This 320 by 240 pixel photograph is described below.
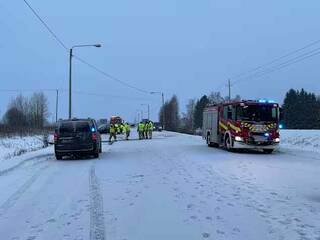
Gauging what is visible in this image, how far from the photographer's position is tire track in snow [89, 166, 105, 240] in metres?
9.32

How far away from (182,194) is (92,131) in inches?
574

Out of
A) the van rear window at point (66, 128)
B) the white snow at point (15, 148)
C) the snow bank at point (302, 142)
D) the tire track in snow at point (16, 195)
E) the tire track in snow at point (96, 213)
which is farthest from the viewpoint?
the snow bank at point (302, 142)

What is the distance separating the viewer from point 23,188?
15.6m

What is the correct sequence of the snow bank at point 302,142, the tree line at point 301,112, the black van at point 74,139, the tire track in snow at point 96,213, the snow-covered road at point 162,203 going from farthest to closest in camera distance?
the tree line at point 301,112 → the snow bank at point 302,142 → the black van at point 74,139 → the snow-covered road at point 162,203 → the tire track in snow at point 96,213

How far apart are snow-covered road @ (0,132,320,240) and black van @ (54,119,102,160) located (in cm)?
599

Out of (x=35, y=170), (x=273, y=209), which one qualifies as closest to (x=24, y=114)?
(x=35, y=170)

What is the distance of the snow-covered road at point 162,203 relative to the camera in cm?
949

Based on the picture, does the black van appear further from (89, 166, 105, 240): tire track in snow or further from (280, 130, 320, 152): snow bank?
(280, 130, 320, 152): snow bank

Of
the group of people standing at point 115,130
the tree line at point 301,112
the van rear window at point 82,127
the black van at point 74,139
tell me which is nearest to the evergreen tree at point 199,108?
the tree line at point 301,112

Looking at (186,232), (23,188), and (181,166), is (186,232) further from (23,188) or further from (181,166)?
(181,166)

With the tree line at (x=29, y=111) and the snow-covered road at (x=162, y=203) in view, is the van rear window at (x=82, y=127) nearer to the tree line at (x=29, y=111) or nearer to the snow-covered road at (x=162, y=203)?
the snow-covered road at (x=162, y=203)

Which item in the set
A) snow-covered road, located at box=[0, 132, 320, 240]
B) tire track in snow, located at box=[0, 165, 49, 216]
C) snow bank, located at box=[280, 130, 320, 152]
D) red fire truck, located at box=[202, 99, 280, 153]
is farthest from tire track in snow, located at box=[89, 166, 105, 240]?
snow bank, located at box=[280, 130, 320, 152]

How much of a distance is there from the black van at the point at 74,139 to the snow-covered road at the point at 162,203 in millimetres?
5985

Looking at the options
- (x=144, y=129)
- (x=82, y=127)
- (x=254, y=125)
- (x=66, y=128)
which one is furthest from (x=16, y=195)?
(x=144, y=129)
